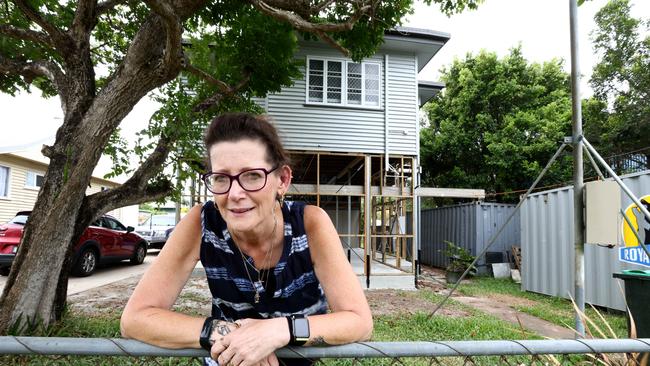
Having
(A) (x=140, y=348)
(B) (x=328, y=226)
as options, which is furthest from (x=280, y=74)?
(A) (x=140, y=348)

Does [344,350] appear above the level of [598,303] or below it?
above

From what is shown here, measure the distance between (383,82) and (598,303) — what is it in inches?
262

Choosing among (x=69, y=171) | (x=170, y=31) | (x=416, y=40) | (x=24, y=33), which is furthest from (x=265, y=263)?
(x=416, y=40)

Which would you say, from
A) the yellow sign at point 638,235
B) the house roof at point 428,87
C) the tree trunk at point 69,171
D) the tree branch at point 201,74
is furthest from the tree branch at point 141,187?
the house roof at point 428,87

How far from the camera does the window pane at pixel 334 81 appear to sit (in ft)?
33.0

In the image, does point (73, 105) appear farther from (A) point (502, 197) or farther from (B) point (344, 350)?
(A) point (502, 197)

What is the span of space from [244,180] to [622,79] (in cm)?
1734

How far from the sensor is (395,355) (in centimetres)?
118

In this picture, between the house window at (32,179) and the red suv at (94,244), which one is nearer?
the red suv at (94,244)

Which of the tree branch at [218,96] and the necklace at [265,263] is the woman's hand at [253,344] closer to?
the necklace at [265,263]

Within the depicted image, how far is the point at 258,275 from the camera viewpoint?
5.32 feet

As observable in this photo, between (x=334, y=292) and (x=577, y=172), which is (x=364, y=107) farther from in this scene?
(x=334, y=292)

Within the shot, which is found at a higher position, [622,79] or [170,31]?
[622,79]

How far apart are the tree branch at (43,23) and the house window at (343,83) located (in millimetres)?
6386
